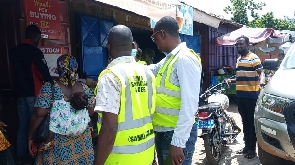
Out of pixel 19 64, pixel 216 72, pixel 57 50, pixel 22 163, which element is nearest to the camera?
pixel 19 64

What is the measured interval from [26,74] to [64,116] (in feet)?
6.55

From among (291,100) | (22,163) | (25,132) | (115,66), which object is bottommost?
(22,163)

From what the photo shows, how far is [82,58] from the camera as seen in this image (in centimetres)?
604

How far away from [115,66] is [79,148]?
123 cm

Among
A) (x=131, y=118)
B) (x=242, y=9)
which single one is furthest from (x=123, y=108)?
(x=242, y=9)

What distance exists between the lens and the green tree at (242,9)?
93.0ft

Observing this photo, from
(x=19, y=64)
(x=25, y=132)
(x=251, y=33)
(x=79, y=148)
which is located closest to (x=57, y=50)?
(x=19, y=64)

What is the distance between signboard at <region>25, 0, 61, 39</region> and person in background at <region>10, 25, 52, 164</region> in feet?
2.25

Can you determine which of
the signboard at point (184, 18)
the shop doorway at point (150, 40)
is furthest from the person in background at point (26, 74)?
the shop doorway at point (150, 40)

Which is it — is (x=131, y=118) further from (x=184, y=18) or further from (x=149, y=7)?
(x=184, y=18)

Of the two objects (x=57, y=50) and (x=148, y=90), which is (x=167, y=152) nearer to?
(x=148, y=90)

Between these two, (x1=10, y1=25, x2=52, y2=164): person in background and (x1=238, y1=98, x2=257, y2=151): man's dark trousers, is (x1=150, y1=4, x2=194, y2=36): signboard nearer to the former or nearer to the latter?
(x1=238, y1=98, x2=257, y2=151): man's dark trousers

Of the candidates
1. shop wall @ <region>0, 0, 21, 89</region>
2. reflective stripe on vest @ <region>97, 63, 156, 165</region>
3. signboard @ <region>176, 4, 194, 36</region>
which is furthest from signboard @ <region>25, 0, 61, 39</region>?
reflective stripe on vest @ <region>97, 63, 156, 165</region>

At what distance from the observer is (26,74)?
428cm
